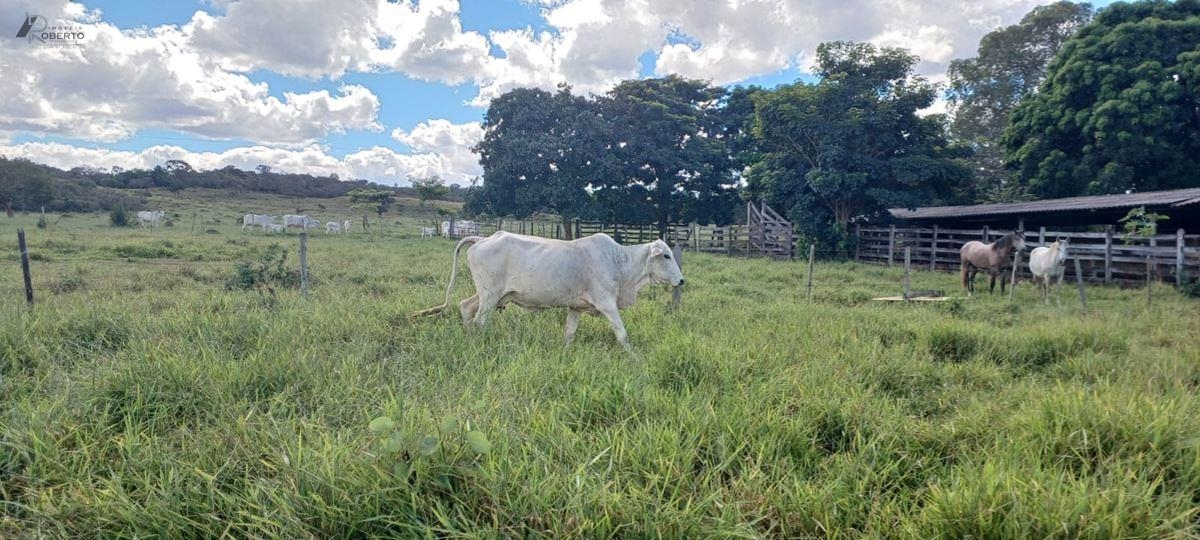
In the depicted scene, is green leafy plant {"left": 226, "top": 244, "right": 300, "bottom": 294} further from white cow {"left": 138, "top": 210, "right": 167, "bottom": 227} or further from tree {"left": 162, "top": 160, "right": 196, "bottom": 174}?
tree {"left": 162, "top": 160, "right": 196, "bottom": 174}

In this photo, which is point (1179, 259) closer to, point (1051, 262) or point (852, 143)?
point (1051, 262)

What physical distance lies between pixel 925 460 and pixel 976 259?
40.1 ft

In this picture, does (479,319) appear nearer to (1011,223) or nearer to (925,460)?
(925,460)

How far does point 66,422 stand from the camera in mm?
3031

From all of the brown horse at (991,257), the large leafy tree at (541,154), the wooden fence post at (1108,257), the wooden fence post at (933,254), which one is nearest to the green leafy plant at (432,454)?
the brown horse at (991,257)

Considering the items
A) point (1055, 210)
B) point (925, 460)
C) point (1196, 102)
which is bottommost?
point (925, 460)

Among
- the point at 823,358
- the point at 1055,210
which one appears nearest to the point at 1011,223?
the point at 1055,210

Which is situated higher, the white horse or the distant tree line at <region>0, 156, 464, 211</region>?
the distant tree line at <region>0, 156, 464, 211</region>

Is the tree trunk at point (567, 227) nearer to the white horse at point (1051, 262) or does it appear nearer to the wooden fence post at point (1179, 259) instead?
A: the white horse at point (1051, 262)

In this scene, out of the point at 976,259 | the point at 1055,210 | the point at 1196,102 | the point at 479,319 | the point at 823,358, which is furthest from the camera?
the point at 1196,102

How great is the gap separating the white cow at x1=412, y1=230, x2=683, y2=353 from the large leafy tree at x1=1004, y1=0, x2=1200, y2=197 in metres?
18.9

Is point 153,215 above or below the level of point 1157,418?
above

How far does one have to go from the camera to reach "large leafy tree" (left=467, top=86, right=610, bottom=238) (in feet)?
90.7

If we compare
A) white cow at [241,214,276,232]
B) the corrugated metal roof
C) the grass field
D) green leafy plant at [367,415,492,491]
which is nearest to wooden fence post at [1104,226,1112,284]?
the corrugated metal roof
